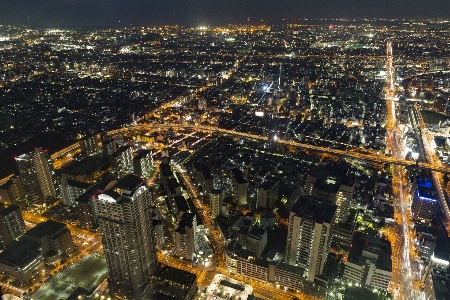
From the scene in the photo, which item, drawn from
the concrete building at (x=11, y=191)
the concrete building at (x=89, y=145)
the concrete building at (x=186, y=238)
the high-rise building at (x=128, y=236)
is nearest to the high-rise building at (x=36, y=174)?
the concrete building at (x=11, y=191)

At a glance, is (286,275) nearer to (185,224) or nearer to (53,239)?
(185,224)

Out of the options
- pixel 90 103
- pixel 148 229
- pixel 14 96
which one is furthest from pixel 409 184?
pixel 14 96

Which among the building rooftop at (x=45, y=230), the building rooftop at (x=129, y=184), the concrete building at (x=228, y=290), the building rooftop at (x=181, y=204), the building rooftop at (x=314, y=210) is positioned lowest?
the concrete building at (x=228, y=290)

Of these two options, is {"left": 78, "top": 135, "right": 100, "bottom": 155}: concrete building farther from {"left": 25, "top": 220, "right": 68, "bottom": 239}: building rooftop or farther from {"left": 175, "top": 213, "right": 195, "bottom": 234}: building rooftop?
{"left": 175, "top": 213, "right": 195, "bottom": 234}: building rooftop

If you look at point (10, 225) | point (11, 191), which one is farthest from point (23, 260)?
point (11, 191)

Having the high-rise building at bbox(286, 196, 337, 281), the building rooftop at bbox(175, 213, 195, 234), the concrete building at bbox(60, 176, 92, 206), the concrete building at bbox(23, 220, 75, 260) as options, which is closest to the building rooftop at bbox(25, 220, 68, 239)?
the concrete building at bbox(23, 220, 75, 260)

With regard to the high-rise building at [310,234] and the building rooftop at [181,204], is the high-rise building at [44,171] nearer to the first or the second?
the building rooftop at [181,204]

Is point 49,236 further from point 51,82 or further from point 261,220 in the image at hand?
point 51,82
